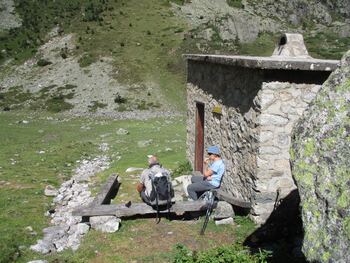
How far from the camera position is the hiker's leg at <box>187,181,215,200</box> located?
36.9ft

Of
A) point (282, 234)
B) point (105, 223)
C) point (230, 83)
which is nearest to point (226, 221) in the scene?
point (282, 234)

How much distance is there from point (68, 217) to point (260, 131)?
565cm

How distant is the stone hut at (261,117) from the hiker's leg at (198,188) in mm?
820

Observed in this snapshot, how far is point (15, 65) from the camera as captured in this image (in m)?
50.0

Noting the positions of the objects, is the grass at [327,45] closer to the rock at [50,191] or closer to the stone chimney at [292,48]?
the stone chimney at [292,48]

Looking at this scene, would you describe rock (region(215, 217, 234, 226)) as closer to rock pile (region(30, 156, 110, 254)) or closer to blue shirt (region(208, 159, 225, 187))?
blue shirt (region(208, 159, 225, 187))

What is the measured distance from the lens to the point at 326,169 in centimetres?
407

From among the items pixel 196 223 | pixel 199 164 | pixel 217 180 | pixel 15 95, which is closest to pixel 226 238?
pixel 196 223

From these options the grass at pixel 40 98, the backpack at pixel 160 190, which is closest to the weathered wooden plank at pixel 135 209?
the backpack at pixel 160 190

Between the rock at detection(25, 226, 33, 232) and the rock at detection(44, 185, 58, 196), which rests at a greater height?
the rock at detection(25, 226, 33, 232)

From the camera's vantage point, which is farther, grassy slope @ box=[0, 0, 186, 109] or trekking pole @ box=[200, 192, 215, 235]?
grassy slope @ box=[0, 0, 186, 109]

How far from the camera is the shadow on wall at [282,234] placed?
8.41 m

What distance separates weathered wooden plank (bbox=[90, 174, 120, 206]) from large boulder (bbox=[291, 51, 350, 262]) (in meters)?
7.69

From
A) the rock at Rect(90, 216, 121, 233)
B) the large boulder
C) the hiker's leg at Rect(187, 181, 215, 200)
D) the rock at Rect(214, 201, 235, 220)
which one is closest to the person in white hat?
the rock at Rect(90, 216, 121, 233)
